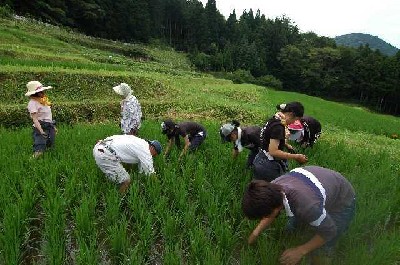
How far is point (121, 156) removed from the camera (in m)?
4.01

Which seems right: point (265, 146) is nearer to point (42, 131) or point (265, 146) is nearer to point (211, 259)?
point (211, 259)

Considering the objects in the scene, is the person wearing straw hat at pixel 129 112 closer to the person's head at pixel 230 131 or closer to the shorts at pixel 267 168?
the person's head at pixel 230 131

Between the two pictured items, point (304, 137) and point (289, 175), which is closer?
point (289, 175)

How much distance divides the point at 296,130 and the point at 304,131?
0.69ft

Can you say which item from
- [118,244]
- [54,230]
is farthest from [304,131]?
[54,230]

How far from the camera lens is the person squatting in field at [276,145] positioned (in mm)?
3781

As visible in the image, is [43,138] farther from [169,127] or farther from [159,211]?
[159,211]

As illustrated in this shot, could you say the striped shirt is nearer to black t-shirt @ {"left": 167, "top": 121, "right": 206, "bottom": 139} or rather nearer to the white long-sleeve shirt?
the white long-sleeve shirt

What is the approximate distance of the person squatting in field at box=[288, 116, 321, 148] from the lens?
20.4 ft

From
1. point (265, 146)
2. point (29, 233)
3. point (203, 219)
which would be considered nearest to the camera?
point (29, 233)

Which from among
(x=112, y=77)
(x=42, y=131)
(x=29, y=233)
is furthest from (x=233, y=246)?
(x=112, y=77)

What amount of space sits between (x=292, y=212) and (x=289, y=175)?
13.6 inches

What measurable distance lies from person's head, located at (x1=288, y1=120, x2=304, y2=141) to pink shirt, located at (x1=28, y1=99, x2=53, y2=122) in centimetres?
402

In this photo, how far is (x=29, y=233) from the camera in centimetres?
319
